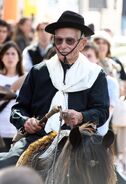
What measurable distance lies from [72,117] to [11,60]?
466 cm

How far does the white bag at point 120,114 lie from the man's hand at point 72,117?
14.5ft

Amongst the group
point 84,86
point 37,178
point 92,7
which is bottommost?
point 92,7

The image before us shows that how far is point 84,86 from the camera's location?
5.40 m

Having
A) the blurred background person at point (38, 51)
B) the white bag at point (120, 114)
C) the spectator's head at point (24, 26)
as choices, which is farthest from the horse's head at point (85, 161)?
the spectator's head at point (24, 26)

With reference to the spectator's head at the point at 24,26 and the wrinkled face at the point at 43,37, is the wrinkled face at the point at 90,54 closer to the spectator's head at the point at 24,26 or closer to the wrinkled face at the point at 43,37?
the wrinkled face at the point at 43,37

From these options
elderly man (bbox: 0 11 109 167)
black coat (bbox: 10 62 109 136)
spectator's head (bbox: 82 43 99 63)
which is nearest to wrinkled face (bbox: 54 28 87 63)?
elderly man (bbox: 0 11 109 167)

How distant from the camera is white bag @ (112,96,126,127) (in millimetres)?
9430

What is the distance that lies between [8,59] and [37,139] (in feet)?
14.2

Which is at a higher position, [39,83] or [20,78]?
[39,83]

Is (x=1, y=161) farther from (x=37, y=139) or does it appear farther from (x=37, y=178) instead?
(x=37, y=178)

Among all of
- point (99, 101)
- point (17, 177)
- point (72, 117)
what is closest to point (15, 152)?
point (72, 117)

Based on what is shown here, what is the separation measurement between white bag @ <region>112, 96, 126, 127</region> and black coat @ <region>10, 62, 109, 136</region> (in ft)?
12.8

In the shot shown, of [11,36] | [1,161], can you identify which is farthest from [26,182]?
[11,36]

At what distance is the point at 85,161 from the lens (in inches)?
173
